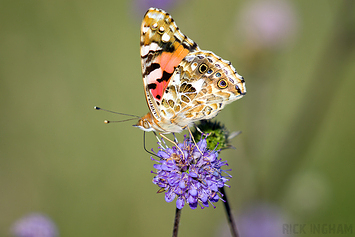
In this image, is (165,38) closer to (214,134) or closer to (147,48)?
(147,48)

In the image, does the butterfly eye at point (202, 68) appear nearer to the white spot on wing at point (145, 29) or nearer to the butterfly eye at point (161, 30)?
the butterfly eye at point (161, 30)

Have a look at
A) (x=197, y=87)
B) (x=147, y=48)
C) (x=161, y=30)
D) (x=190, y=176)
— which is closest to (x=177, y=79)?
(x=197, y=87)

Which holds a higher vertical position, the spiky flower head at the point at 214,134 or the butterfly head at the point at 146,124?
the butterfly head at the point at 146,124

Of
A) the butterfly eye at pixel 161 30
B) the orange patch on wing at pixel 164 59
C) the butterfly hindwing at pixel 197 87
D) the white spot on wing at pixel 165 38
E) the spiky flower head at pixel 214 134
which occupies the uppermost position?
the butterfly eye at pixel 161 30

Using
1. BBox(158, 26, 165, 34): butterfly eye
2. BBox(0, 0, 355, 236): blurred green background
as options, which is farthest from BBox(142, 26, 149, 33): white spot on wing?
BBox(0, 0, 355, 236): blurred green background
